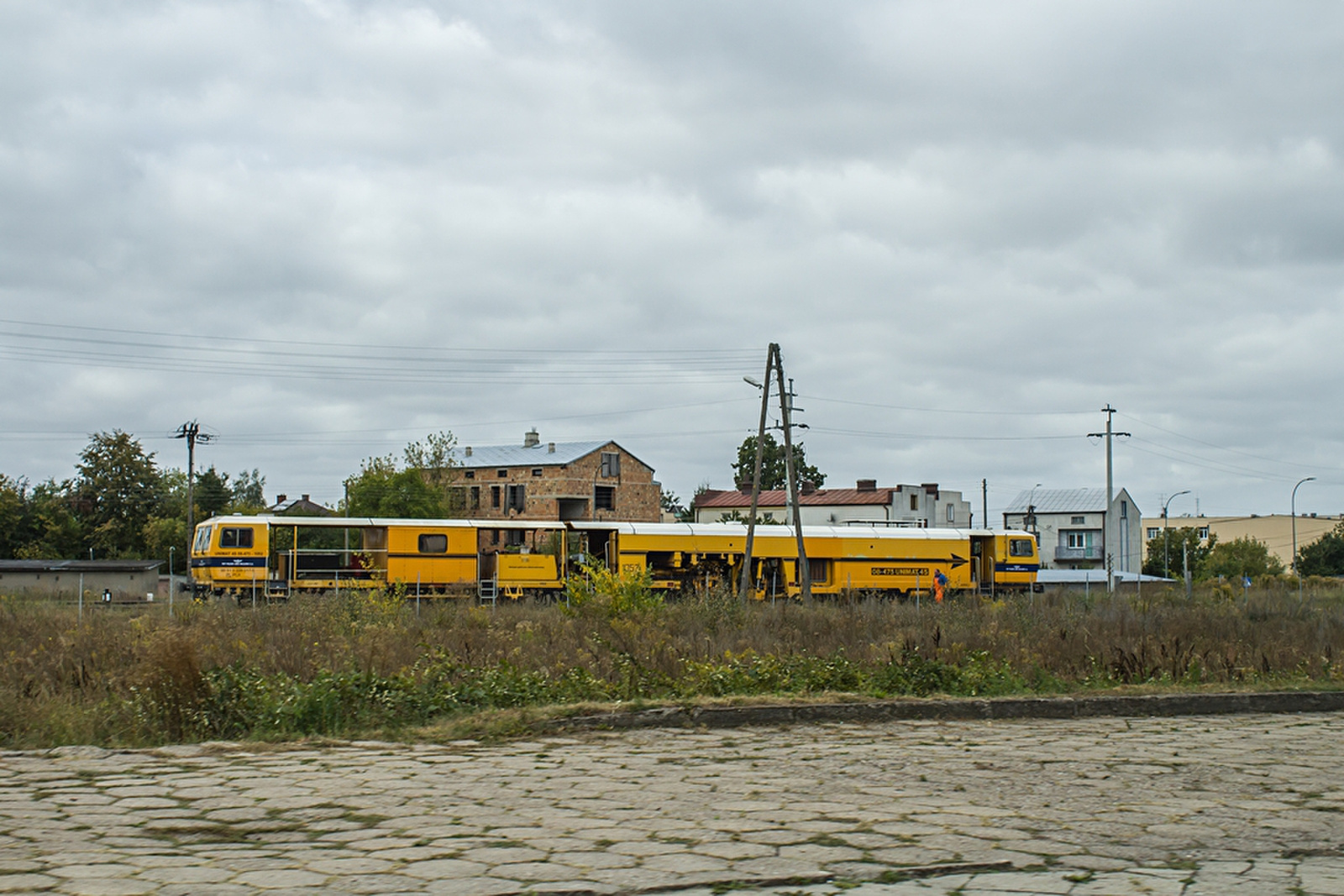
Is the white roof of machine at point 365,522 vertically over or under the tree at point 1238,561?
over

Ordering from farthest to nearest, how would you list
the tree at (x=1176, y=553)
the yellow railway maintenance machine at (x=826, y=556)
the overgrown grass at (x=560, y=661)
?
the tree at (x=1176, y=553)
the yellow railway maintenance machine at (x=826, y=556)
the overgrown grass at (x=560, y=661)

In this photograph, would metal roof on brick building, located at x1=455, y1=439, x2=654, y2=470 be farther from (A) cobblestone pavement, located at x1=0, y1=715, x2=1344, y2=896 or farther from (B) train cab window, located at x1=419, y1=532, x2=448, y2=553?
(A) cobblestone pavement, located at x1=0, y1=715, x2=1344, y2=896

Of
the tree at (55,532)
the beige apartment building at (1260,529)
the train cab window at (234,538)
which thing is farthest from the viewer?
the beige apartment building at (1260,529)

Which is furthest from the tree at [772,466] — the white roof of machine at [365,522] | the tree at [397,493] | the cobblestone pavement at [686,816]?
the cobblestone pavement at [686,816]

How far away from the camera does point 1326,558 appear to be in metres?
90.4

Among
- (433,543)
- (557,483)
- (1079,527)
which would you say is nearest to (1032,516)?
(1079,527)

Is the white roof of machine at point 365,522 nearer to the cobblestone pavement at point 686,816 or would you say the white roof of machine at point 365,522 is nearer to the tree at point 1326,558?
the cobblestone pavement at point 686,816

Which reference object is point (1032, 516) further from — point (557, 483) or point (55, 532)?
point (55, 532)

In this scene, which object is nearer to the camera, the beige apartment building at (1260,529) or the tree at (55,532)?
the tree at (55,532)

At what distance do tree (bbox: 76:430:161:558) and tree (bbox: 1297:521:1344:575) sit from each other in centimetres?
8455

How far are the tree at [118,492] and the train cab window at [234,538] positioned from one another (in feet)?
145

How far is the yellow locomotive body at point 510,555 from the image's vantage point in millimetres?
37688

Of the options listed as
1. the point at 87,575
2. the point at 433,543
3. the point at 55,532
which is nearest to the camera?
the point at 433,543

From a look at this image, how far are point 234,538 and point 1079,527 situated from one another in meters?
81.2
